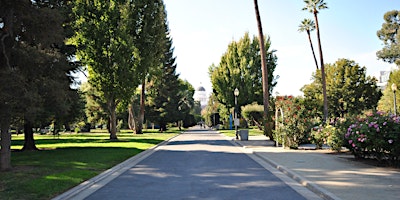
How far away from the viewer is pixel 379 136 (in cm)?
1219

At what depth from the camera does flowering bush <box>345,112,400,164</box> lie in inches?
465

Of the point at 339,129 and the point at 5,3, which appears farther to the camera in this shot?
the point at 339,129

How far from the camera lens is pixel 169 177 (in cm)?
1080

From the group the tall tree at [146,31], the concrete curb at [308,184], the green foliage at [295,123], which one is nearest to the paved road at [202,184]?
the concrete curb at [308,184]

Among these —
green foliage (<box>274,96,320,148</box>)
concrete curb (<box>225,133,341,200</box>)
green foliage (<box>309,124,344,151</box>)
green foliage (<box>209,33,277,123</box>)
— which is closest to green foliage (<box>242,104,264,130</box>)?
green foliage (<box>209,33,277,123</box>)

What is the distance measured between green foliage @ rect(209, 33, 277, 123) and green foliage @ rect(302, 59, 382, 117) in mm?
8298

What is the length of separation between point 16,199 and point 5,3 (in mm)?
7016

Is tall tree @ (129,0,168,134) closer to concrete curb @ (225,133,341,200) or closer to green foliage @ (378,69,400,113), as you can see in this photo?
concrete curb @ (225,133,341,200)

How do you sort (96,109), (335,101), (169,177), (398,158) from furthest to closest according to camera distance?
(335,101), (96,109), (398,158), (169,177)

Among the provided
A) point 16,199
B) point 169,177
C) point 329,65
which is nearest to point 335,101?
point 329,65

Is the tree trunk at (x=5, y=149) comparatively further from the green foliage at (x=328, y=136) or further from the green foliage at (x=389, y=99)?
the green foliage at (x=389, y=99)

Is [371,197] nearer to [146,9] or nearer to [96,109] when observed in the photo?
[146,9]

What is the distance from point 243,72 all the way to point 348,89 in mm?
16300

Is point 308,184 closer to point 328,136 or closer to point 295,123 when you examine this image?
point 328,136
